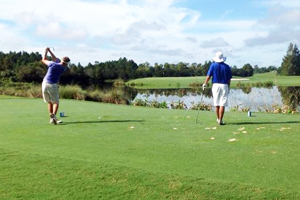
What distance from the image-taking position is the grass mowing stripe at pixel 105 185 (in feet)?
14.7

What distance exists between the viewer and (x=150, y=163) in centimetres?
546

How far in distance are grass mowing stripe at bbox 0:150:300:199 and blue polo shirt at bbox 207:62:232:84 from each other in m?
5.18

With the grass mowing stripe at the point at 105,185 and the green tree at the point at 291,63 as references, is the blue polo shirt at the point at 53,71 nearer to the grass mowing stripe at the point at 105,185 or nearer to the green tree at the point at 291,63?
the grass mowing stripe at the point at 105,185

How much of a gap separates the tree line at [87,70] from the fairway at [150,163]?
49.5 metres

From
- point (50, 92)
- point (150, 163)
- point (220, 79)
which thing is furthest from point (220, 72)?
point (150, 163)

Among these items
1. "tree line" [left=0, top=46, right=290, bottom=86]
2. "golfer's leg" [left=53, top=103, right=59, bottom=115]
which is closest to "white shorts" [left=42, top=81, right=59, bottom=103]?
"golfer's leg" [left=53, top=103, right=59, bottom=115]

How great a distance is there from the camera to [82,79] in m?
92.0

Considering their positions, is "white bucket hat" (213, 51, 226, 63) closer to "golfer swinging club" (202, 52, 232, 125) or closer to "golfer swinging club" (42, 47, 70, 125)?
"golfer swinging club" (202, 52, 232, 125)

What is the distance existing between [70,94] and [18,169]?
18.7 metres

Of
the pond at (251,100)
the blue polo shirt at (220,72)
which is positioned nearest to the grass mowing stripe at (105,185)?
the blue polo shirt at (220,72)

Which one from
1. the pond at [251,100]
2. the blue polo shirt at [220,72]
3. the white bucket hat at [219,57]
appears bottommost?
the pond at [251,100]

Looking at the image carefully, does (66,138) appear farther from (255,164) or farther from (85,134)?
(255,164)

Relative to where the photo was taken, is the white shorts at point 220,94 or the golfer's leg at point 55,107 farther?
the golfer's leg at point 55,107

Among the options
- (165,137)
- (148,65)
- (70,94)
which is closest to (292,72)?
(148,65)
